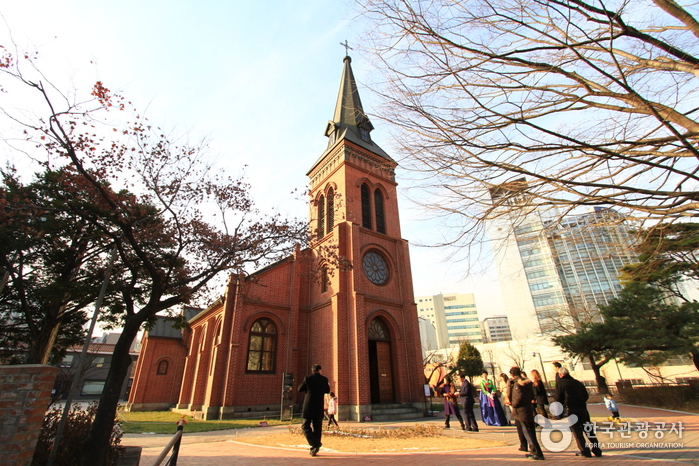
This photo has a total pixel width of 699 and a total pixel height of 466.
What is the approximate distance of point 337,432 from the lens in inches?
358

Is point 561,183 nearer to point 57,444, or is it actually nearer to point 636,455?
point 636,455

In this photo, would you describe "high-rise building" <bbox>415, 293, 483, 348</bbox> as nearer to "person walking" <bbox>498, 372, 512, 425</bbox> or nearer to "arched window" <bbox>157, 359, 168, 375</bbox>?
"arched window" <bbox>157, 359, 168, 375</bbox>

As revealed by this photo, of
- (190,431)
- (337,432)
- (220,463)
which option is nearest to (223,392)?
(190,431)

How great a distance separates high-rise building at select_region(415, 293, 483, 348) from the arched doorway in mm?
83827

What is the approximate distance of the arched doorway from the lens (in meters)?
15.9

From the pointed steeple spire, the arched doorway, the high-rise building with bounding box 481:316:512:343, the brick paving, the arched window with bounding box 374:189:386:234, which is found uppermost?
the pointed steeple spire

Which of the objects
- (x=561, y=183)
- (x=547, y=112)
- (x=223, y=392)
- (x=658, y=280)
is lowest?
(x=223, y=392)

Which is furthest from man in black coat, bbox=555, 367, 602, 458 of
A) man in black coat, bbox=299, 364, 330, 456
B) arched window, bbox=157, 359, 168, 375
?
arched window, bbox=157, 359, 168, 375

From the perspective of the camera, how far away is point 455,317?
10219 centimetres

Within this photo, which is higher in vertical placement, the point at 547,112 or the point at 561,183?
the point at 547,112

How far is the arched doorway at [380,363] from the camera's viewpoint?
15.9 meters

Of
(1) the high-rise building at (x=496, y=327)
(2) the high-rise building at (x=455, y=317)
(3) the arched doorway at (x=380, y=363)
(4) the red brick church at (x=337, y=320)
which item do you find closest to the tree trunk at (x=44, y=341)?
(4) the red brick church at (x=337, y=320)

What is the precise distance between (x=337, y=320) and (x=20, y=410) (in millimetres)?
12462

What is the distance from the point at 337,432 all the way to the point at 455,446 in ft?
12.0
